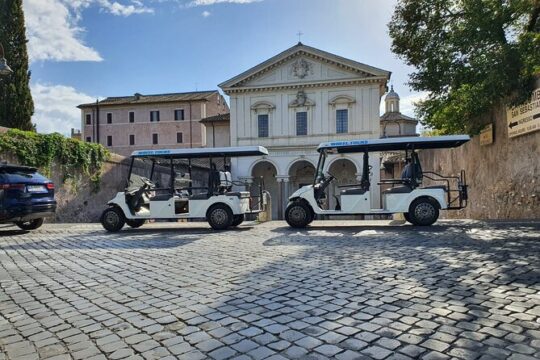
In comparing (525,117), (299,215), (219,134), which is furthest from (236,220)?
(219,134)

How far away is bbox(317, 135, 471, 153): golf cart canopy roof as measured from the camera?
10.8 meters

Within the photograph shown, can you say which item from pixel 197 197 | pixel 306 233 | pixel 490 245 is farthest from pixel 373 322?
pixel 197 197

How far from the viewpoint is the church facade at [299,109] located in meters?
33.7

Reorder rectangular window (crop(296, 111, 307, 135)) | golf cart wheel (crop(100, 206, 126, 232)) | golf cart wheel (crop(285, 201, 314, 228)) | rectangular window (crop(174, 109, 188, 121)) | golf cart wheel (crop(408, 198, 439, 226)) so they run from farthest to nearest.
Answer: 1. rectangular window (crop(174, 109, 188, 121))
2. rectangular window (crop(296, 111, 307, 135))
3. golf cart wheel (crop(100, 206, 126, 232))
4. golf cart wheel (crop(285, 201, 314, 228))
5. golf cart wheel (crop(408, 198, 439, 226))

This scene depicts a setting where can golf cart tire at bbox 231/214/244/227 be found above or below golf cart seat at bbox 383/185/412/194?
below

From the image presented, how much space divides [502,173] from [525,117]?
218cm

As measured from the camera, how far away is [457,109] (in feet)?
44.5

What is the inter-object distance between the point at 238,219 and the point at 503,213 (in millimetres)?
8079

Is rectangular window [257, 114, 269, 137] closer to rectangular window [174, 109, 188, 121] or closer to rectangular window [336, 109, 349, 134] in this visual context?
rectangular window [336, 109, 349, 134]

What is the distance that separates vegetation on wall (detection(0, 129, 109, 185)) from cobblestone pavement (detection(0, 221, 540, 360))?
347 inches

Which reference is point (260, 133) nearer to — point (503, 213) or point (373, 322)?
point (503, 213)

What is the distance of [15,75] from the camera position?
88.1ft

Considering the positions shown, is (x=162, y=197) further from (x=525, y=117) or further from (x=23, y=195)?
(x=525, y=117)

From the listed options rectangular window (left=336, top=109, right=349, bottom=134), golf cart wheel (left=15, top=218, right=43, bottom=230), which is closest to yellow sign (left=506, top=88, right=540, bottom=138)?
golf cart wheel (left=15, top=218, right=43, bottom=230)
